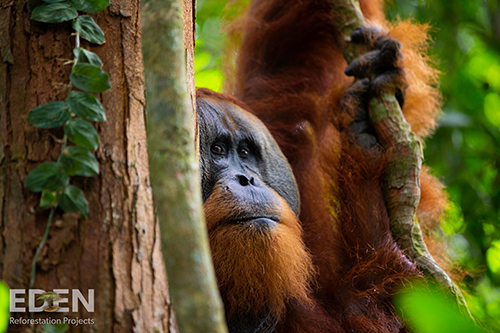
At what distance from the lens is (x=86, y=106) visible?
1.18m

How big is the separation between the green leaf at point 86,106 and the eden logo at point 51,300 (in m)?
0.41

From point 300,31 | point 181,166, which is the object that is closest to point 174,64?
point 181,166

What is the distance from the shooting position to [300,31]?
331 cm

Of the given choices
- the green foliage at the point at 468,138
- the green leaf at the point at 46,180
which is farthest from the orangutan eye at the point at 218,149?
the green foliage at the point at 468,138

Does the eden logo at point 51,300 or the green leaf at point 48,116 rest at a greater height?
the green leaf at point 48,116

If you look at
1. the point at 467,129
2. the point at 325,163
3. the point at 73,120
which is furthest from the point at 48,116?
the point at 467,129

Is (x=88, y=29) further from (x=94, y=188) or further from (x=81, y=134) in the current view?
(x=94, y=188)

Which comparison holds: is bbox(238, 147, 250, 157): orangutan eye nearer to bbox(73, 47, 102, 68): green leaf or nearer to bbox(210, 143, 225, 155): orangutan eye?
bbox(210, 143, 225, 155): orangutan eye

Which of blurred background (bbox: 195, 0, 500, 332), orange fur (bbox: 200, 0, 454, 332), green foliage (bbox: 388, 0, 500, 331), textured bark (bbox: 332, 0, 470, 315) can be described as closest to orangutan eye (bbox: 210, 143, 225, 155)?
orange fur (bbox: 200, 0, 454, 332)

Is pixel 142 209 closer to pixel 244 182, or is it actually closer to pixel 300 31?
pixel 244 182

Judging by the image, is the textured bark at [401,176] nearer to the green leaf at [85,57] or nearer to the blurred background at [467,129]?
the blurred background at [467,129]

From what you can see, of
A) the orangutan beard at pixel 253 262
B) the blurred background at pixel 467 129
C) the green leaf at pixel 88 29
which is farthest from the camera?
the blurred background at pixel 467 129

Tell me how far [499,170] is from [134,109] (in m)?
2.87

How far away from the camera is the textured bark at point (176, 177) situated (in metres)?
0.78
